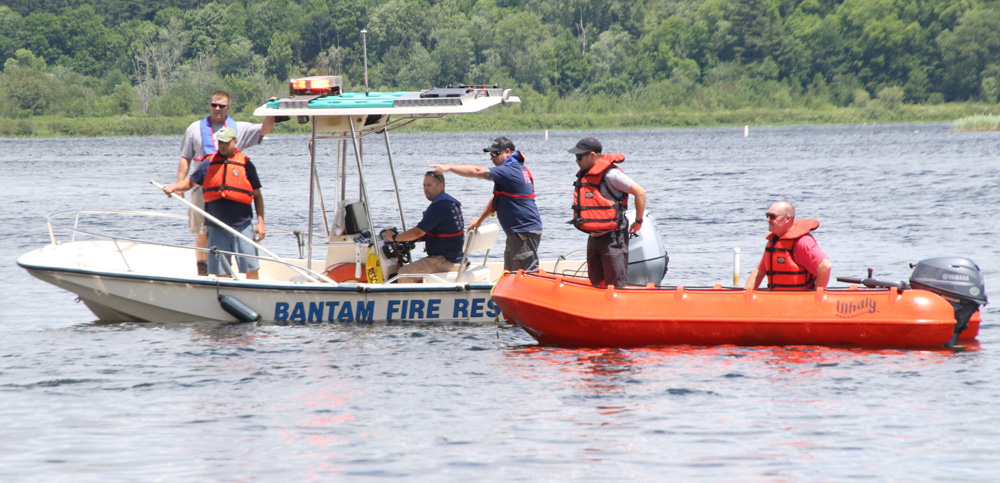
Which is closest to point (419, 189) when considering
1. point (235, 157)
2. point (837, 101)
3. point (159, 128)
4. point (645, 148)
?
point (235, 157)

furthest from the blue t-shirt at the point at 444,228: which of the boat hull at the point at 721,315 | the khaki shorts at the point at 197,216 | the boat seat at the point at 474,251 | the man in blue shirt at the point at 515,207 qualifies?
the khaki shorts at the point at 197,216

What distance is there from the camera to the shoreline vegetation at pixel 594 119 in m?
74.8

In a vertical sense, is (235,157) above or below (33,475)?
above

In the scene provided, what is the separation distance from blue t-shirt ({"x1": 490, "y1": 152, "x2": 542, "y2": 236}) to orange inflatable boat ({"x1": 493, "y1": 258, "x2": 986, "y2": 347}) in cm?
77

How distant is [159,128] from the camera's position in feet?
244

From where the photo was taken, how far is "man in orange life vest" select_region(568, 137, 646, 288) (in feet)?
30.1

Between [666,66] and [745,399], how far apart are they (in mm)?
89830

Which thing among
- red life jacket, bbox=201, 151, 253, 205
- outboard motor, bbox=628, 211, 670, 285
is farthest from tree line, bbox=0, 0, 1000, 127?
outboard motor, bbox=628, 211, 670, 285

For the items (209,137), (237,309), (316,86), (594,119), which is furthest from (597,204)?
(594,119)

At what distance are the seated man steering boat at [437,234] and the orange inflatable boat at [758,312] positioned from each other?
117cm

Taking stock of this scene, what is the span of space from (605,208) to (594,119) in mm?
75516

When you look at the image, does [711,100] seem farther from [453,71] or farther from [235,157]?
[235,157]

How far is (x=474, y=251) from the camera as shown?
10.4 metres

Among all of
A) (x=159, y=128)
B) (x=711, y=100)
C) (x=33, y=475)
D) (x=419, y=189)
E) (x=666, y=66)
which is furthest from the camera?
(x=666, y=66)
